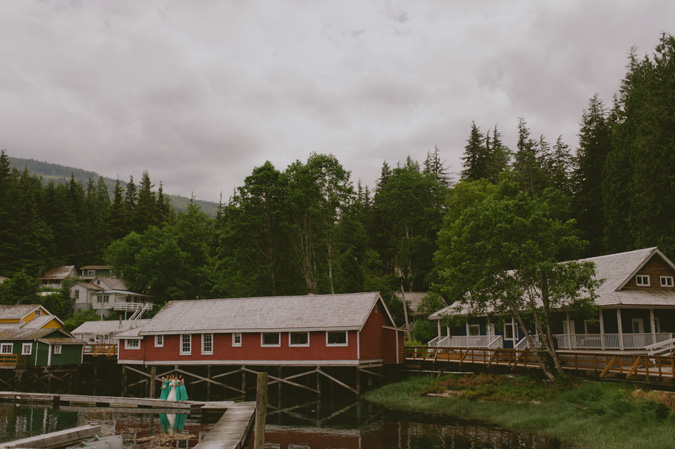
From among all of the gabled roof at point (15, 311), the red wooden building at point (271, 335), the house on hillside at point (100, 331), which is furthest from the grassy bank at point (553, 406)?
the gabled roof at point (15, 311)

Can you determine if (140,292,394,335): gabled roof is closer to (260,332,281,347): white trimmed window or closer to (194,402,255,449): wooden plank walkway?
(260,332,281,347): white trimmed window

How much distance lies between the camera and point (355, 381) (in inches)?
1447

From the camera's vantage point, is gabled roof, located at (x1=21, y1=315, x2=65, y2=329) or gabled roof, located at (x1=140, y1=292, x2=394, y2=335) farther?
gabled roof, located at (x1=21, y1=315, x2=65, y2=329)

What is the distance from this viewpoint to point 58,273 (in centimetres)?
8112

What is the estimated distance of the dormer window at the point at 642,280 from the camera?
105ft

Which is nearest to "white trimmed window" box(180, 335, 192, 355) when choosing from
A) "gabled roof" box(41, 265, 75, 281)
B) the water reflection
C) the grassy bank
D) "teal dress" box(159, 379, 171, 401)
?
"teal dress" box(159, 379, 171, 401)

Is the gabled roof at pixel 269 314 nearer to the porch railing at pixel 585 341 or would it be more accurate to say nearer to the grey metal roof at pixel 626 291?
the porch railing at pixel 585 341

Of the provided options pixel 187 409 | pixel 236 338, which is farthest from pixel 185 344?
pixel 187 409

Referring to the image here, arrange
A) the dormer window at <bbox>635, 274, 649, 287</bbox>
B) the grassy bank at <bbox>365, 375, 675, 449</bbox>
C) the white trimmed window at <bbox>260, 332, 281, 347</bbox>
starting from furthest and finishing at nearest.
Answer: the white trimmed window at <bbox>260, 332, 281, 347</bbox> < the dormer window at <bbox>635, 274, 649, 287</bbox> < the grassy bank at <bbox>365, 375, 675, 449</bbox>

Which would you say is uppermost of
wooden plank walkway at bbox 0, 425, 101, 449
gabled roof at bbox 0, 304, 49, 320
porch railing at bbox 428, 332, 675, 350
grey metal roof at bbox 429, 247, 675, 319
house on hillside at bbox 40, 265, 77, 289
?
house on hillside at bbox 40, 265, 77, 289

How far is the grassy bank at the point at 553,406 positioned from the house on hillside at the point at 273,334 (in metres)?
3.75

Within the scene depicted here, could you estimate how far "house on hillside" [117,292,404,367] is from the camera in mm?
35125

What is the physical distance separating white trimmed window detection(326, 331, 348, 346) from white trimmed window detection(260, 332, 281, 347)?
12.0 ft

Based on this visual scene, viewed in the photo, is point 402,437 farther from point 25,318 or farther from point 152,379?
point 25,318
